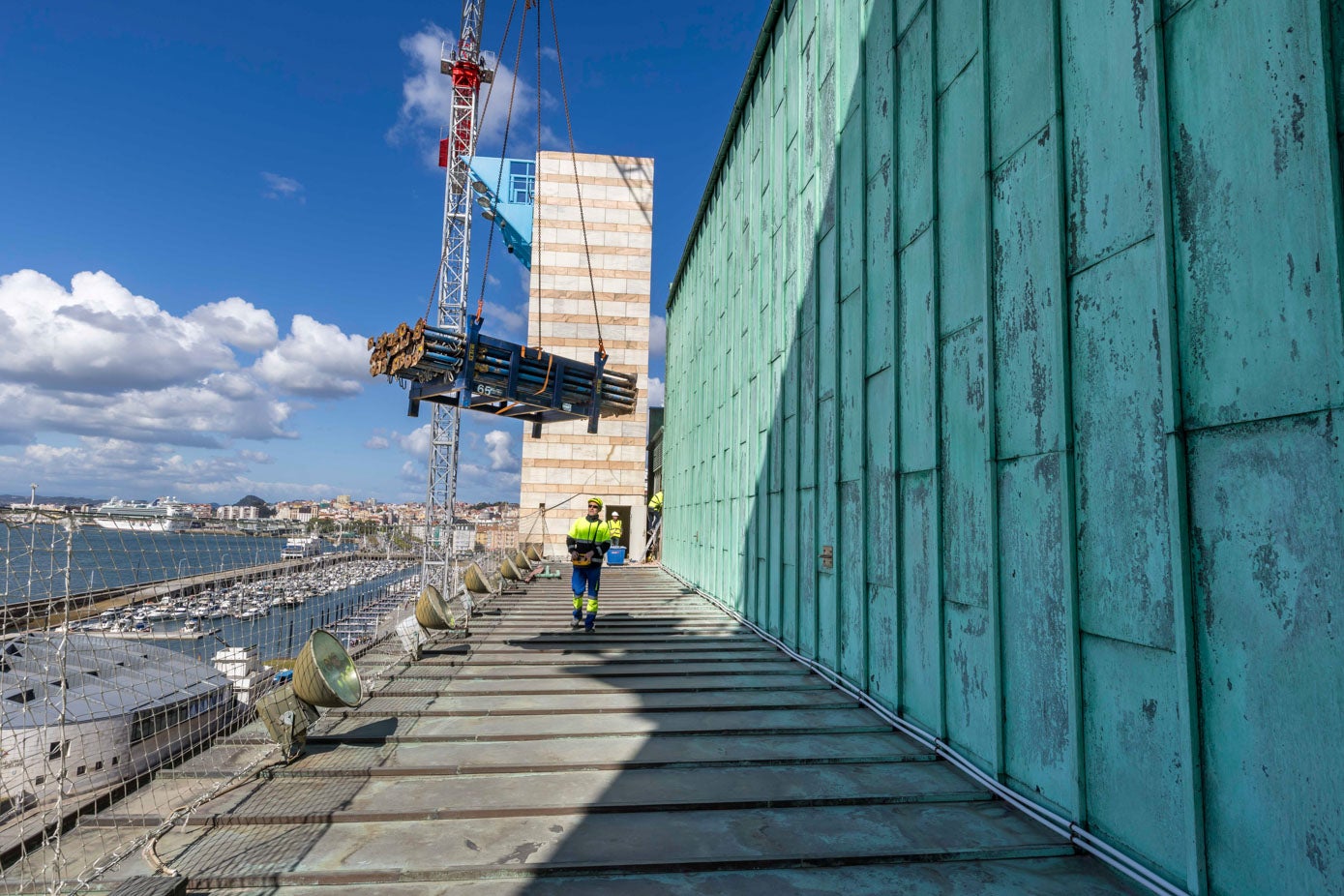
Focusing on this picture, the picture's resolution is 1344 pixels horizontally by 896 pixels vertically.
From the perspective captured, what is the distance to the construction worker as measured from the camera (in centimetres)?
1002

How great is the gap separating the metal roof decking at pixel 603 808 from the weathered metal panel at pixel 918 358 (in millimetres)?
2514

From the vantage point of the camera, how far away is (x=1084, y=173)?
13.5 feet

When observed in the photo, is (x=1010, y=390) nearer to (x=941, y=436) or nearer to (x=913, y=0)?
(x=941, y=436)

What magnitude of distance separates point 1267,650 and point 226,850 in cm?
530

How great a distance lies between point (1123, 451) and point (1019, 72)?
287 centimetres

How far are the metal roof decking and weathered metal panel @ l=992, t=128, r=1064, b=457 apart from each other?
247cm

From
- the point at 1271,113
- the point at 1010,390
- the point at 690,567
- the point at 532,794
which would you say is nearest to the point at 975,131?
the point at 1010,390

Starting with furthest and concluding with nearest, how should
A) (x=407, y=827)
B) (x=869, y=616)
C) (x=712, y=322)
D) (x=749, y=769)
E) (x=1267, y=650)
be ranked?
1. (x=712, y=322)
2. (x=869, y=616)
3. (x=749, y=769)
4. (x=407, y=827)
5. (x=1267, y=650)

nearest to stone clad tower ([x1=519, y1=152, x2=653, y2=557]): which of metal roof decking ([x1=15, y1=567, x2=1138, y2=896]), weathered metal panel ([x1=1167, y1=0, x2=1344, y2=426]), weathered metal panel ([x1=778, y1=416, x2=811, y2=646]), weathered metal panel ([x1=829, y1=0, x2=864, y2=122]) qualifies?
Answer: weathered metal panel ([x1=778, y1=416, x2=811, y2=646])

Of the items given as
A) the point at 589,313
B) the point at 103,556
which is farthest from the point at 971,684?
the point at 589,313

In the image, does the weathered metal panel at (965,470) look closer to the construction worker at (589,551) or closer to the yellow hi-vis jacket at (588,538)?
the construction worker at (589,551)

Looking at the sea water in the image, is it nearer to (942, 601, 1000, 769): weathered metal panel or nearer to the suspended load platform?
the suspended load platform

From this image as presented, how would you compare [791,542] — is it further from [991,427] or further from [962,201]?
[962,201]

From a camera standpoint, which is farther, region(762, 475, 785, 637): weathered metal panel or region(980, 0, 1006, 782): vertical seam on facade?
region(762, 475, 785, 637): weathered metal panel
